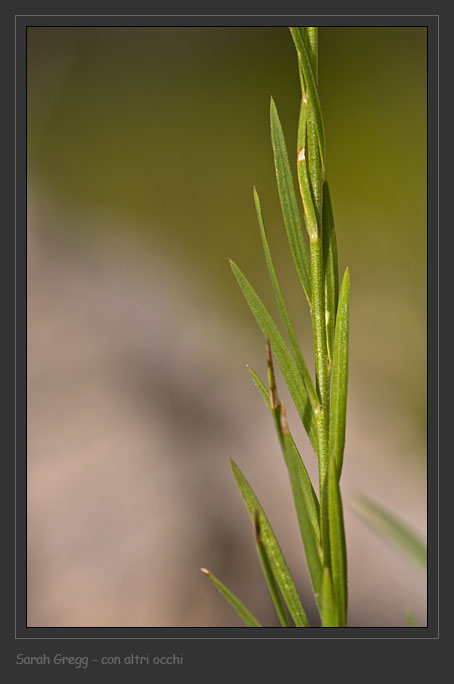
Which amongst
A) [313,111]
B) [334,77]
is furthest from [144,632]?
[334,77]

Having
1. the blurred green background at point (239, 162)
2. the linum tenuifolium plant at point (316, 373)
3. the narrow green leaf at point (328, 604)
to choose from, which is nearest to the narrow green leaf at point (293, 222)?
the linum tenuifolium plant at point (316, 373)

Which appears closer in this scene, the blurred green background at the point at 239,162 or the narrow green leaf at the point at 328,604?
the narrow green leaf at the point at 328,604

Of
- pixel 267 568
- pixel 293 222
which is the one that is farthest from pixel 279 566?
pixel 293 222

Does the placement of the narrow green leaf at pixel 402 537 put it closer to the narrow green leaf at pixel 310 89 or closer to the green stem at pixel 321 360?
the green stem at pixel 321 360

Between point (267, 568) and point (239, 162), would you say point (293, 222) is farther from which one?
point (239, 162)

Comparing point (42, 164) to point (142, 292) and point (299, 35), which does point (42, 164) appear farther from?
point (299, 35)

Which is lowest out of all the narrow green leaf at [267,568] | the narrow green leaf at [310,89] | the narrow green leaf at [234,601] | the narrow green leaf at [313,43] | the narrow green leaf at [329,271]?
the narrow green leaf at [234,601]
